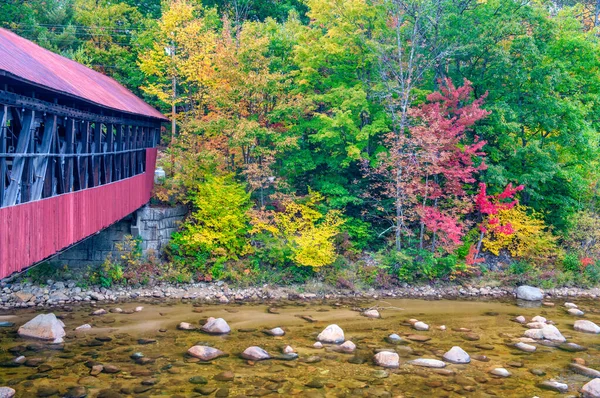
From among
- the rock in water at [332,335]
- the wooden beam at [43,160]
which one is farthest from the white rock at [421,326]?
the wooden beam at [43,160]

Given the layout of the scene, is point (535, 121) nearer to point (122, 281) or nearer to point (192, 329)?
point (192, 329)

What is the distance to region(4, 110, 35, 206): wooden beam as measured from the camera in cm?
934

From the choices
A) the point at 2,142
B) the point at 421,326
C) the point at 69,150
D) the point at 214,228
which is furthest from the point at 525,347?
the point at 2,142

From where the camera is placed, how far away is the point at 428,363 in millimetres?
11453

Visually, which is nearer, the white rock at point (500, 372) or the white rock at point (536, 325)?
the white rock at point (500, 372)

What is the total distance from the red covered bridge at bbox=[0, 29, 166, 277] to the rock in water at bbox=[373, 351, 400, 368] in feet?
25.0

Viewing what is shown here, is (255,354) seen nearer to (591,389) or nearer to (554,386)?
(554,386)

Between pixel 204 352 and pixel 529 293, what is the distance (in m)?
12.7

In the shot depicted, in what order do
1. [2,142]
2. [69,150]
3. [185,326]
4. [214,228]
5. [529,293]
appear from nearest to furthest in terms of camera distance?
[2,142], [69,150], [185,326], [529,293], [214,228]

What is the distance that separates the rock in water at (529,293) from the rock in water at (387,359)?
903cm

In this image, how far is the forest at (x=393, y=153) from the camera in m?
19.0

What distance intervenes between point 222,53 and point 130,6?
16.3m

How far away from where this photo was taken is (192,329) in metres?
13.5

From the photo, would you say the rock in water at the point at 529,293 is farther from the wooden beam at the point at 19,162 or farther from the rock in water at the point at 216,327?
the wooden beam at the point at 19,162
